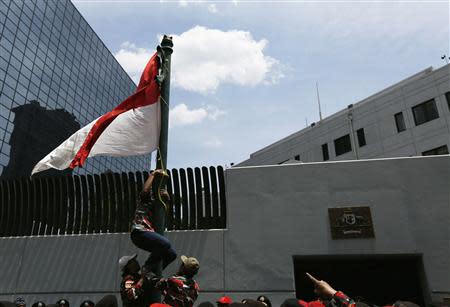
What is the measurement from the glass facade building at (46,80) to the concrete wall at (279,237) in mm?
38754

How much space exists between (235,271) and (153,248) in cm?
479

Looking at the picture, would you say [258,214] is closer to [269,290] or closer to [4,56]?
[269,290]

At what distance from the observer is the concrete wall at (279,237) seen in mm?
8523

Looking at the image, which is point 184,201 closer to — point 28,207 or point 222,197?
point 222,197

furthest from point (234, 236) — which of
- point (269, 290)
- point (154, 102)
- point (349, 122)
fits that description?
point (349, 122)

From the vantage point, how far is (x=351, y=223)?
28.6ft

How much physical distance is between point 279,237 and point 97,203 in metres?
4.77

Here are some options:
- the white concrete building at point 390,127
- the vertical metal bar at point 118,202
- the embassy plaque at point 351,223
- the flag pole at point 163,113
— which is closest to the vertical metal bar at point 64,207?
the vertical metal bar at point 118,202

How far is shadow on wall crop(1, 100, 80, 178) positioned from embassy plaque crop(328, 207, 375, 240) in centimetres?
4953

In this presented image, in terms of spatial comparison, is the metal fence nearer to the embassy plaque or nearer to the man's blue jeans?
the embassy plaque

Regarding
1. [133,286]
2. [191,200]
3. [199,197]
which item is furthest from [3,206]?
[133,286]

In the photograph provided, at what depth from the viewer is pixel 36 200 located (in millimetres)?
10430

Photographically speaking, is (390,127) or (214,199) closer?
(214,199)

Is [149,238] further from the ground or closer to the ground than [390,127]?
closer to the ground
